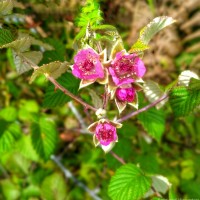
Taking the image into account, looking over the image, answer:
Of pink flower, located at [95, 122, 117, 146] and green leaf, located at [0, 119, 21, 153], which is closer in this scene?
pink flower, located at [95, 122, 117, 146]

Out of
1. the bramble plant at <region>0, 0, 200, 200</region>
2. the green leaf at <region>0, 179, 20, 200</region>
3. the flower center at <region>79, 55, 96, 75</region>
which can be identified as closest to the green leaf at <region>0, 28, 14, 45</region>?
the bramble plant at <region>0, 0, 200, 200</region>

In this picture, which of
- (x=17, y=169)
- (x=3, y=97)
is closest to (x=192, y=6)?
(x=3, y=97)

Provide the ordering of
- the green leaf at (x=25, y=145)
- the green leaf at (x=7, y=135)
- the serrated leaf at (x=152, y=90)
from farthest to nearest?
the green leaf at (x=25, y=145) < the green leaf at (x=7, y=135) < the serrated leaf at (x=152, y=90)

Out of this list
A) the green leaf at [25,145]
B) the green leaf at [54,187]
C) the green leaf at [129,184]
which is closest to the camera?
the green leaf at [129,184]

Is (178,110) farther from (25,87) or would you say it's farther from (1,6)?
(25,87)

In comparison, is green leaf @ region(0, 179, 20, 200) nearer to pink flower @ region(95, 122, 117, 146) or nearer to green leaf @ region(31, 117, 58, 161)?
green leaf @ region(31, 117, 58, 161)

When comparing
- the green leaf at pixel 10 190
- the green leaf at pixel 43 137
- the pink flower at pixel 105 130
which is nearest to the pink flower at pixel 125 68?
the pink flower at pixel 105 130

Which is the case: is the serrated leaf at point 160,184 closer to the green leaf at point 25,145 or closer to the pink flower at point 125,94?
the pink flower at point 125,94

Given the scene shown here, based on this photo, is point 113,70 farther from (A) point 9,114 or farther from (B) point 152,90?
(A) point 9,114
